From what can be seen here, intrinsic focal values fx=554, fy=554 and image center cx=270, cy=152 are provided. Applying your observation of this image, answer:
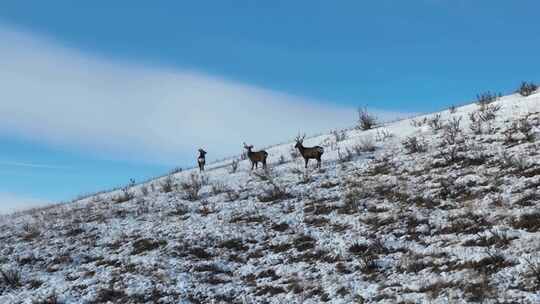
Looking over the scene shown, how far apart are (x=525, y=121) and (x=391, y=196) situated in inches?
210

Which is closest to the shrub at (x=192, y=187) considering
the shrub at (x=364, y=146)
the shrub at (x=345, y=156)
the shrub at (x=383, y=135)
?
the shrub at (x=345, y=156)

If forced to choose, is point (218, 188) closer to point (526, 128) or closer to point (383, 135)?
point (383, 135)

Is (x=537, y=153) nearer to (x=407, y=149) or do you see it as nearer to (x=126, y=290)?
(x=407, y=149)

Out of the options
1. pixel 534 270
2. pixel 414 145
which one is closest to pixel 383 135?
pixel 414 145

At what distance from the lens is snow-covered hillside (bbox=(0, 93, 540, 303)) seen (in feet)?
26.5

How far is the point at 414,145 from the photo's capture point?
15.6 m

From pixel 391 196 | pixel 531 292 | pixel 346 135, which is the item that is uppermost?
pixel 346 135

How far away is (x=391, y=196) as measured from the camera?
12.0 metres

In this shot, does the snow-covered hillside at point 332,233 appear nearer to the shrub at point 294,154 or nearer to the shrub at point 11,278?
the shrub at point 11,278

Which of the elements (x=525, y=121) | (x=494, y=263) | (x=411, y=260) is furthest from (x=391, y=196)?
(x=525, y=121)

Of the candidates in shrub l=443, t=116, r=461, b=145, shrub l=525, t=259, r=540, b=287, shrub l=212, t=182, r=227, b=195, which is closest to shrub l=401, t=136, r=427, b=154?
shrub l=443, t=116, r=461, b=145

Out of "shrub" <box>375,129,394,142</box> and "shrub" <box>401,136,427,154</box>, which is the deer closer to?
"shrub" <box>375,129,394,142</box>

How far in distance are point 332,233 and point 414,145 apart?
592 centimetres

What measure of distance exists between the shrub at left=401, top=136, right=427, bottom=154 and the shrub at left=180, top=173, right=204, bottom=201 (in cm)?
620
